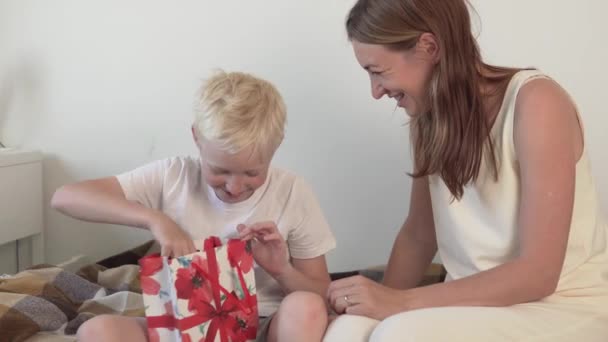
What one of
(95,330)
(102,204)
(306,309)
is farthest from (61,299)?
(306,309)

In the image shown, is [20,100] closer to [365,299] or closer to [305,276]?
[305,276]

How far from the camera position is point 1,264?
183 centimetres

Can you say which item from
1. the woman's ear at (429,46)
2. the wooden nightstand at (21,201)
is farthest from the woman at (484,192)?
the wooden nightstand at (21,201)

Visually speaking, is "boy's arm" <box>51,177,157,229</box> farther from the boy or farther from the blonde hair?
the blonde hair

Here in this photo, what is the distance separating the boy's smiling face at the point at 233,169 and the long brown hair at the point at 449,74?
10.0 inches

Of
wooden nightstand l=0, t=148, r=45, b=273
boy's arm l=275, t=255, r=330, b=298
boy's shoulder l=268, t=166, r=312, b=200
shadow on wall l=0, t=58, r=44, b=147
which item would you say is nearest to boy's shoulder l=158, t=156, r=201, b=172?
boy's shoulder l=268, t=166, r=312, b=200

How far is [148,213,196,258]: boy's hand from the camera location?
1.07 metres

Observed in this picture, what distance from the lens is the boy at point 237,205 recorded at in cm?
103

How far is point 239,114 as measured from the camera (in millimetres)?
1114

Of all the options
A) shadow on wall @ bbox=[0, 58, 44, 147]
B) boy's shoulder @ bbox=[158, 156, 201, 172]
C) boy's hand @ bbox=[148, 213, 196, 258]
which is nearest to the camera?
boy's hand @ bbox=[148, 213, 196, 258]

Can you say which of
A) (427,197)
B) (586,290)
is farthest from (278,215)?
(586,290)

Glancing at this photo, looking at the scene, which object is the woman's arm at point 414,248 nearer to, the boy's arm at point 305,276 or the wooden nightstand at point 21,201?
the boy's arm at point 305,276

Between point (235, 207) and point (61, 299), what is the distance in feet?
1.30

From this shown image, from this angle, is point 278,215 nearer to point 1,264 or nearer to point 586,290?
point 586,290
